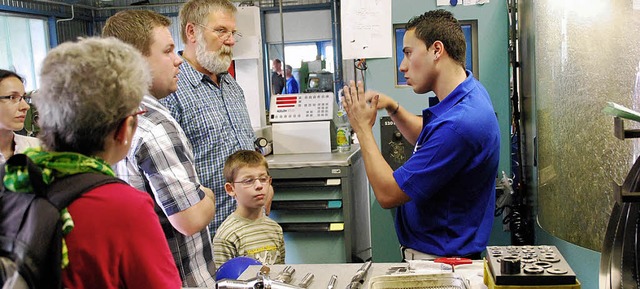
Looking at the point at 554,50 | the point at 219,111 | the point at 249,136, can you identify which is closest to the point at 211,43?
the point at 219,111

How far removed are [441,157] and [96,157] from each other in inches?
41.9

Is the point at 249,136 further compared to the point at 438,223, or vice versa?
the point at 249,136

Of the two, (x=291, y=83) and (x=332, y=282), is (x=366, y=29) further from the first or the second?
(x=291, y=83)

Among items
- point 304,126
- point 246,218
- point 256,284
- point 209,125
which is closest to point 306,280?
point 256,284

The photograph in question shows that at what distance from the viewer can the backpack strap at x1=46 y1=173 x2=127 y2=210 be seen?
0.86 m

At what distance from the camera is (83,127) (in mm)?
921

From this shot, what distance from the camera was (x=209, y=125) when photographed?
8.11 ft

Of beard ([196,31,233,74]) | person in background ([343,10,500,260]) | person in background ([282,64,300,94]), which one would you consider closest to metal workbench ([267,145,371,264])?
beard ([196,31,233,74])

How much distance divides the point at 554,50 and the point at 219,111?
1385 millimetres

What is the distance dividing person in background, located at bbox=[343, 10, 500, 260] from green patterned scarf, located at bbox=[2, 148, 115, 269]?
3.41 ft

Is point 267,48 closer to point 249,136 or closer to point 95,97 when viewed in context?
point 249,136

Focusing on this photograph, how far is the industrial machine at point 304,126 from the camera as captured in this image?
3.65 meters

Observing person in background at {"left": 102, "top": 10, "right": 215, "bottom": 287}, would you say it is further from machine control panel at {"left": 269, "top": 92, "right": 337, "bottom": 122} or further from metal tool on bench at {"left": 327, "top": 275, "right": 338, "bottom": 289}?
machine control panel at {"left": 269, "top": 92, "right": 337, "bottom": 122}

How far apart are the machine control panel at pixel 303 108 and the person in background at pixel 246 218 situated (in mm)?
1194
